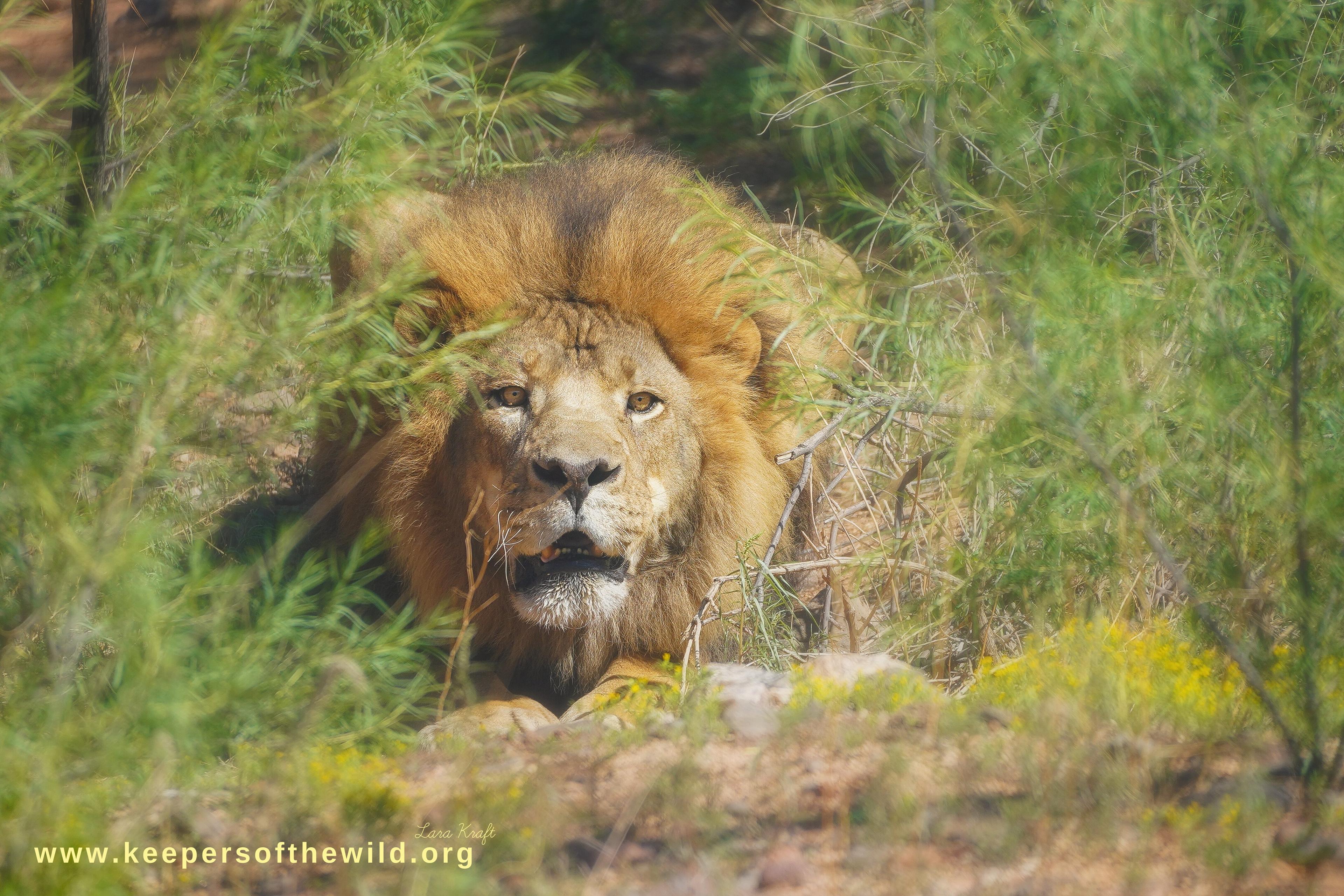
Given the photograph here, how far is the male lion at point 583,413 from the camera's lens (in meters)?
4.26

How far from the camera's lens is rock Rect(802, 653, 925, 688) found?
144 inches

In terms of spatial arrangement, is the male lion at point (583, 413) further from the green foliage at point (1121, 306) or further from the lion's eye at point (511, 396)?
the green foliage at point (1121, 306)

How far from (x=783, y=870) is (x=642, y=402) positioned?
2237mm

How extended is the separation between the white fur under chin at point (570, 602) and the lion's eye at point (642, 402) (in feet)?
2.09

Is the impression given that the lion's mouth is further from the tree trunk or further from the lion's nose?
the tree trunk

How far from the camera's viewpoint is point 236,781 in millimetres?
3049

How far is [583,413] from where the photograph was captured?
4262 millimetres

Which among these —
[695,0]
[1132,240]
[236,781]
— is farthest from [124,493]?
[695,0]

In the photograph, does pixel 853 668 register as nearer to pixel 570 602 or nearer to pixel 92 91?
pixel 570 602

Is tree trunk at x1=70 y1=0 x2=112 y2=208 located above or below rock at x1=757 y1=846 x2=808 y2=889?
above

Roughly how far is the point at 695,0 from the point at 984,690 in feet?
25.1
